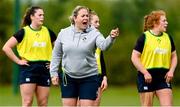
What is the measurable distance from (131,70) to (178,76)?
2.40m

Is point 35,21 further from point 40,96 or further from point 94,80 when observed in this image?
point 94,80

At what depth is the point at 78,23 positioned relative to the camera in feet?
38.3

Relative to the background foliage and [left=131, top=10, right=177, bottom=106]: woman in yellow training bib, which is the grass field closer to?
the background foliage

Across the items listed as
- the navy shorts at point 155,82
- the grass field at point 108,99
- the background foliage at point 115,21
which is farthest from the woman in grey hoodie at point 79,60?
the background foliage at point 115,21

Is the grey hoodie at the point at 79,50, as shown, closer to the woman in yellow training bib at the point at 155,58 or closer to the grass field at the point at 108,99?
the woman in yellow training bib at the point at 155,58

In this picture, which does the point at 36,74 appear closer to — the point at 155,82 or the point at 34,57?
the point at 34,57

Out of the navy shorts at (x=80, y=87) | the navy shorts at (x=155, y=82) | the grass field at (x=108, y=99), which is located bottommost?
the grass field at (x=108, y=99)

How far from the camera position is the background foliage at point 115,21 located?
3956cm

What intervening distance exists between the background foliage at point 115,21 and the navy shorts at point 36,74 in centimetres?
2418

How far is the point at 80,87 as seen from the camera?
11.9 meters

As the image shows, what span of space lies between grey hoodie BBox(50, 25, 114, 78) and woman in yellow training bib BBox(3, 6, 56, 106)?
238 cm

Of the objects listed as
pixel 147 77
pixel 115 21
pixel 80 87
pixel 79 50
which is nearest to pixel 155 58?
pixel 147 77

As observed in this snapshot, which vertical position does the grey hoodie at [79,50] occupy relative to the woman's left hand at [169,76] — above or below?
above

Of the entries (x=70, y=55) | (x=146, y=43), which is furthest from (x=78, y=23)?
(x=146, y=43)
